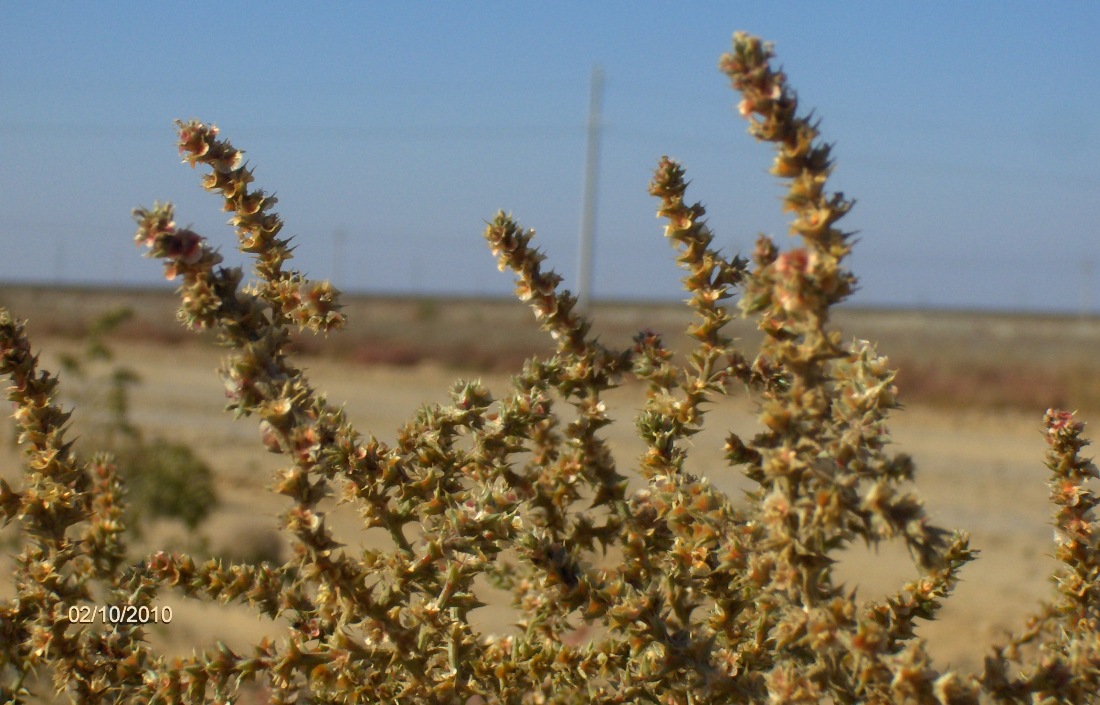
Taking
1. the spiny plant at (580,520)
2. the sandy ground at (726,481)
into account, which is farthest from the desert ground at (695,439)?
the spiny plant at (580,520)

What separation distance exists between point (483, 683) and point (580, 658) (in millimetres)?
154

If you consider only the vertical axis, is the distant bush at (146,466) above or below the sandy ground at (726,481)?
above

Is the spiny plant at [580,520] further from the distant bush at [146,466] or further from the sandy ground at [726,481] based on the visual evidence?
the distant bush at [146,466]

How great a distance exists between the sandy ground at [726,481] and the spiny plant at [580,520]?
15 centimetres

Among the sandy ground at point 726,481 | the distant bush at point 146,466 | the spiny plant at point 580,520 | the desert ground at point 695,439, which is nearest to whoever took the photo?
the spiny plant at point 580,520

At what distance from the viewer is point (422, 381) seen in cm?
1928

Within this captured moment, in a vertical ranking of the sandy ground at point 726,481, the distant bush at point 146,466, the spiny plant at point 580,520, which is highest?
the spiny plant at point 580,520

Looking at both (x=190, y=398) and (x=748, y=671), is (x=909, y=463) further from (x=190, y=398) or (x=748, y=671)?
(x=190, y=398)

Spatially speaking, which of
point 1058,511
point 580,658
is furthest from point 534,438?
point 1058,511

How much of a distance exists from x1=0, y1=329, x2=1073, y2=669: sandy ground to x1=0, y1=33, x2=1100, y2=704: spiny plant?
0.48 ft

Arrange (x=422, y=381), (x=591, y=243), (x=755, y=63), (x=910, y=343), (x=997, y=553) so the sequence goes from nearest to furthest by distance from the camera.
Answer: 1. (x=755, y=63)
2. (x=997, y=553)
3. (x=422, y=381)
4. (x=591, y=243)
5. (x=910, y=343)

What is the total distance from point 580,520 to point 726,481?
27.8ft

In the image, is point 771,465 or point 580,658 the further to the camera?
point 580,658

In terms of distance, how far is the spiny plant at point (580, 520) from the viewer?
1.17 meters
